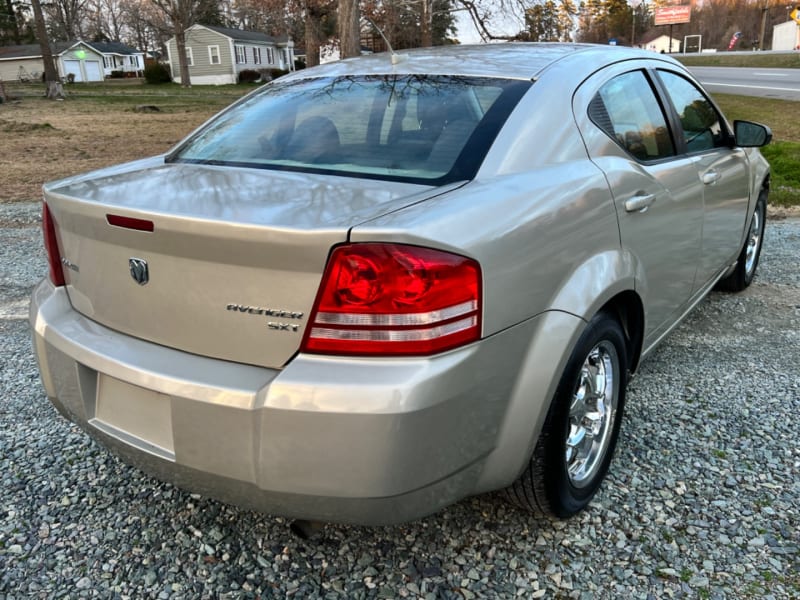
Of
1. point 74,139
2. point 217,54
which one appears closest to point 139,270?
point 74,139

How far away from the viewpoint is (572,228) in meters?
2.13

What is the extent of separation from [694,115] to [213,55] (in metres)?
53.8

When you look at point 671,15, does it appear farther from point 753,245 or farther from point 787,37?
point 753,245

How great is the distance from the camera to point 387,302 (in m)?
1.71

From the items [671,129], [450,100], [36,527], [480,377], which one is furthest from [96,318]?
[671,129]

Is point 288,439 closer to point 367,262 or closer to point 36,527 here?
point 367,262

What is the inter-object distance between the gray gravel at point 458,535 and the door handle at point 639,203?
101 cm

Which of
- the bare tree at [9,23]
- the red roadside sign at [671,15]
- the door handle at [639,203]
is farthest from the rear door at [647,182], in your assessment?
the red roadside sign at [671,15]

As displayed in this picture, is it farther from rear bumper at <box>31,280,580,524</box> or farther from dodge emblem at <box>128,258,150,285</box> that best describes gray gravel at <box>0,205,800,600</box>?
dodge emblem at <box>128,258,150,285</box>

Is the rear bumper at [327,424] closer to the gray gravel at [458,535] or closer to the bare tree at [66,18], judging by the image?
the gray gravel at [458,535]

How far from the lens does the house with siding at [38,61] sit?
5591 centimetres

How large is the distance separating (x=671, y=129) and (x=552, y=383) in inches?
67.2

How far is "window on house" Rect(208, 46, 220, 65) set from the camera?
51594 mm

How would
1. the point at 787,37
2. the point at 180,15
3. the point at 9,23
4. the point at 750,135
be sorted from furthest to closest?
the point at 787,37
the point at 9,23
the point at 180,15
the point at 750,135
